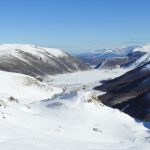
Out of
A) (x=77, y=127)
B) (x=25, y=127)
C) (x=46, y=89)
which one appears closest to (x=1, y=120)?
(x=25, y=127)

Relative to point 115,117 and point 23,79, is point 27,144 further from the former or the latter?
point 23,79

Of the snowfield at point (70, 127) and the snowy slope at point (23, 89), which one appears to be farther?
the snowy slope at point (23, 89)

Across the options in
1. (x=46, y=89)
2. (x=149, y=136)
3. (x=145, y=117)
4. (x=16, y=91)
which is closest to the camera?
(x=149, y=136)

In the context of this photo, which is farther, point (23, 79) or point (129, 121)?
point (23, 79)

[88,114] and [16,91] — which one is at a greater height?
[88,114]

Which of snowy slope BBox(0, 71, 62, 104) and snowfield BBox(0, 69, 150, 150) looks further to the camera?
snowy slope BBox(0, 71, 62, 104)

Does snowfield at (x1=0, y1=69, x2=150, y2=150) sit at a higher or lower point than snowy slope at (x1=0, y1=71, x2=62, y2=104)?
higher

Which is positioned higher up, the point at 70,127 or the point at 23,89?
the point at 70,127

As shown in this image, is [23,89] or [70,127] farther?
[23,89]

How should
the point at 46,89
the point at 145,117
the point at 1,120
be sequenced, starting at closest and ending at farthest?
the point at 1,120
the point at 145,117
the point at 46,89

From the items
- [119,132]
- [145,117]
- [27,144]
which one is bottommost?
[145,117]

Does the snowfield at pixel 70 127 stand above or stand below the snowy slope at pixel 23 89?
above
